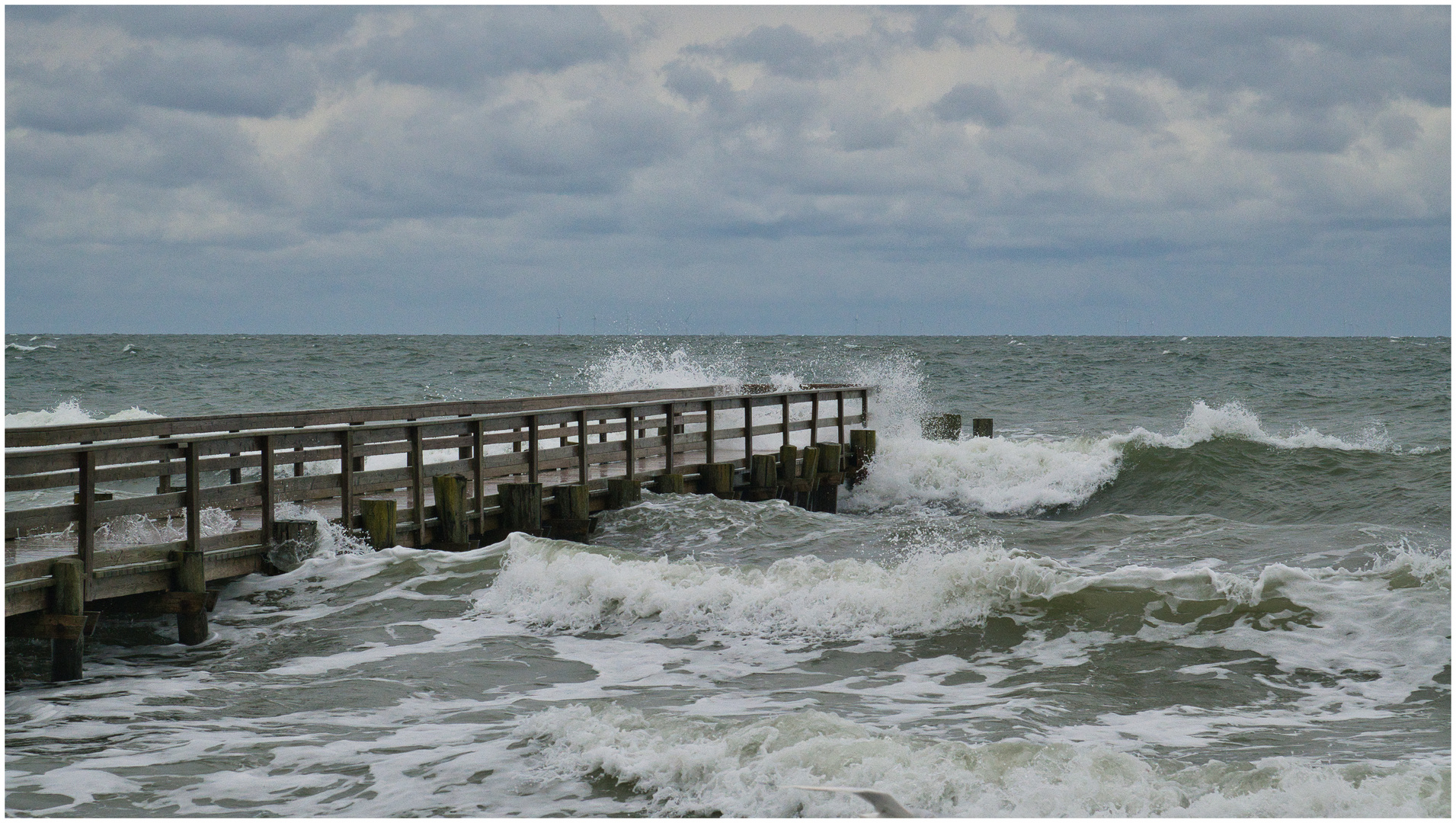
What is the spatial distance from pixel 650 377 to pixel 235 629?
42.1 ft

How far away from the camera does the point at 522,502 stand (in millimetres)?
11953

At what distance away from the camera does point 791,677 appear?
7523 millimetres

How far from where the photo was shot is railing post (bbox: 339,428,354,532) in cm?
1036

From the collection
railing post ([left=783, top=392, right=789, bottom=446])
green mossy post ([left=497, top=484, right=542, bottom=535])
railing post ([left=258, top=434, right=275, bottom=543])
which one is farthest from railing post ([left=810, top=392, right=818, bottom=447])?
railing post ([left=258, top=434, right=275, bottom=543])

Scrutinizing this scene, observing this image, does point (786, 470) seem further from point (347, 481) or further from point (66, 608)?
point (66, 608)

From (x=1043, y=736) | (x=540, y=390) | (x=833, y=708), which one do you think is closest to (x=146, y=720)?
(x=833, y=708)

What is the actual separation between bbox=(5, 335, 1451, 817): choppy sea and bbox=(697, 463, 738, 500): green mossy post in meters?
0.62

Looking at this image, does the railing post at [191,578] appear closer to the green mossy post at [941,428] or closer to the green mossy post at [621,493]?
the green mossy post at [621,493]

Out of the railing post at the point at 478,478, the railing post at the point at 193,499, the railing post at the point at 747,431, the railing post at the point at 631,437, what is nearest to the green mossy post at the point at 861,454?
the railing post at the point at 747,431

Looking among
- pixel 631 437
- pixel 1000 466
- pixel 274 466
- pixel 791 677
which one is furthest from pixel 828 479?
pixel 791 677

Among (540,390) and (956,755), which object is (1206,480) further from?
(540,390)

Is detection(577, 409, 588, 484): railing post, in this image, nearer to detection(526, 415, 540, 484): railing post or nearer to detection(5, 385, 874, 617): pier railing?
detection(5, 385, 874, 617): pier railing

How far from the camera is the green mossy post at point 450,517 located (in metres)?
11.1

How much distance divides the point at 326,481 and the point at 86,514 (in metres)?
2.45
